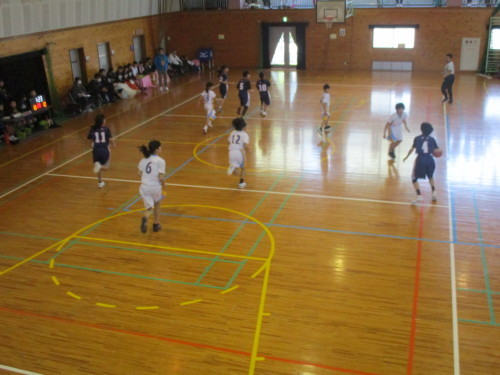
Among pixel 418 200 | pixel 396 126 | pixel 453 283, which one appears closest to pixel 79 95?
pixel 396 126

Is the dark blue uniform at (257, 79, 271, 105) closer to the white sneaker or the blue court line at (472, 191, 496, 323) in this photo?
the white sneaker

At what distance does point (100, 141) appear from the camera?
476 inches

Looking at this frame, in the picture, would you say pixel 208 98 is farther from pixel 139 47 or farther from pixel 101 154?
pixel 139 47

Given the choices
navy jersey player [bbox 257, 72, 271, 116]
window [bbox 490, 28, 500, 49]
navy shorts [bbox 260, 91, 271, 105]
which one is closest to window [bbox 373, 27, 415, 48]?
window [bbox 490, 28, 500, 49]

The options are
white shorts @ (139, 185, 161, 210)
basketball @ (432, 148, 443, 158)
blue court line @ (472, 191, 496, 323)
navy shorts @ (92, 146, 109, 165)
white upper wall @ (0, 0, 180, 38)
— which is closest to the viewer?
blue court line @ (472, 191, 496, 323)

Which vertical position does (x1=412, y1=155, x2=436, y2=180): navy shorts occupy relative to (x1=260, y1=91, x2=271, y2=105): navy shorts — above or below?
below

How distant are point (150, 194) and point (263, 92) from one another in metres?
10.1

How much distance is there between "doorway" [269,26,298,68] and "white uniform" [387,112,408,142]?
18.6 metres

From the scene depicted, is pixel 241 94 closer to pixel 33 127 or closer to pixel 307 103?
pixel 307 103

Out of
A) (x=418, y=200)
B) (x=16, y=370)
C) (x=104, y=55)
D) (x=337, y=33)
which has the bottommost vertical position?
(x=16, y=370)

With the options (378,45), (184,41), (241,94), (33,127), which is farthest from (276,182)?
(184,41)

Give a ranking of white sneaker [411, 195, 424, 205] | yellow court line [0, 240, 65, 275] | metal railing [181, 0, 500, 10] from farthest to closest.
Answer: metal railing [181, 0, 500, 10] < white sneaker [411, 195, 424, 205] < yellow court line [0, 240, 65, 275]

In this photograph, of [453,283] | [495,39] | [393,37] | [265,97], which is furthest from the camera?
[393,37]

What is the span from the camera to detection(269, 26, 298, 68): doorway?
30.9 metres
